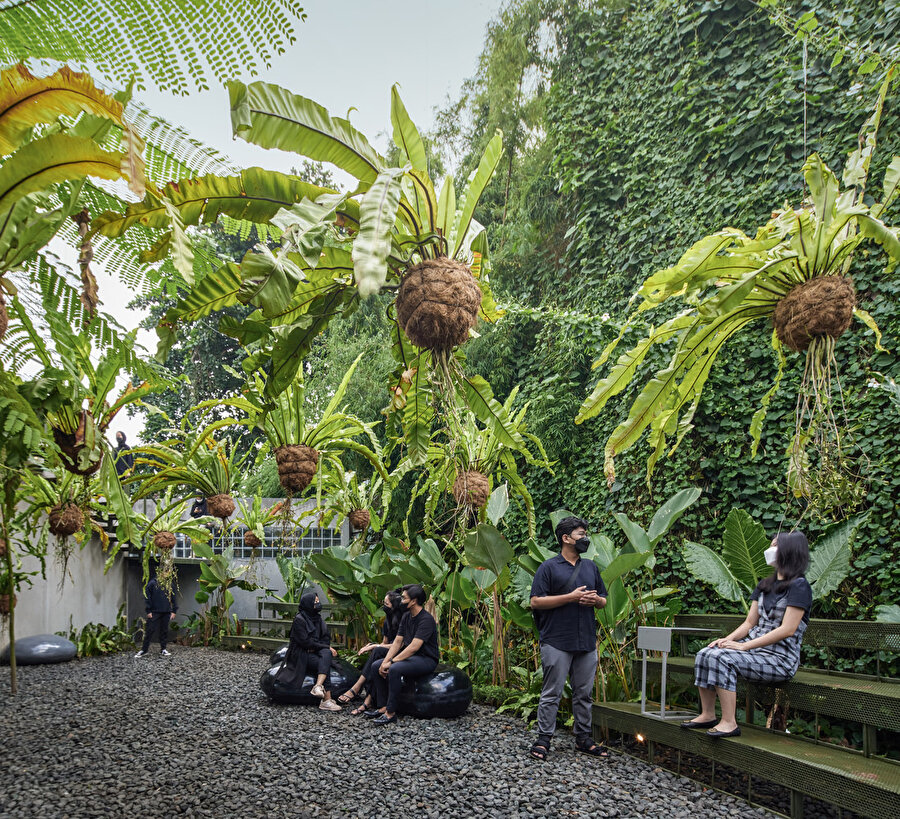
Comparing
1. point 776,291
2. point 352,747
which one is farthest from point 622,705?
point 776,291

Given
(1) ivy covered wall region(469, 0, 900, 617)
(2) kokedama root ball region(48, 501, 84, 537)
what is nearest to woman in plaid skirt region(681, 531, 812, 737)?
(1) ivy covered wall region(469, 0, 900, 617)

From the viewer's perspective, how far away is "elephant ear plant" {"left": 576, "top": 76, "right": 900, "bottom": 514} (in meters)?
3.52

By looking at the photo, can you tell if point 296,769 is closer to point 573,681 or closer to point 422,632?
point 422,632

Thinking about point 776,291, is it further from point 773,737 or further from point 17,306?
point 17,306

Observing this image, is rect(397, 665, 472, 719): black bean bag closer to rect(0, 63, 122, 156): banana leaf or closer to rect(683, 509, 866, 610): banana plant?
rect(683, 509, 866, 610): banana plant

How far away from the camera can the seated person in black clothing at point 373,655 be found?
6250 millimetres

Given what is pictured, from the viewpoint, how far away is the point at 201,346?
20.2m

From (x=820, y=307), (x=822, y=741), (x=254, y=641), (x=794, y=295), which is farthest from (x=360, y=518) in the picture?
(x=820, y=307)

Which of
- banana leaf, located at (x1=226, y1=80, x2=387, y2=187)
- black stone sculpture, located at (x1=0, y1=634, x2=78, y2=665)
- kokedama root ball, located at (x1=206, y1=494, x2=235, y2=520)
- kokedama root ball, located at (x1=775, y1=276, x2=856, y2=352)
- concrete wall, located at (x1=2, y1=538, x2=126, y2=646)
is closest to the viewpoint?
banana leaf, located at (x1=226, y1=80, x2=387, y2=187)

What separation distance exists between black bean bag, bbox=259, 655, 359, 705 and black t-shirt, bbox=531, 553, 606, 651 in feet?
9.63

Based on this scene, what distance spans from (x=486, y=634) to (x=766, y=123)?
20.5 ft

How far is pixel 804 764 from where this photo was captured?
324 centimetres

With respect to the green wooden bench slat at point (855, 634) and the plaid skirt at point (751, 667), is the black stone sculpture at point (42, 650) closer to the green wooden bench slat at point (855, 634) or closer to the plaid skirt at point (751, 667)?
the plaid skirt at point (751, 667)

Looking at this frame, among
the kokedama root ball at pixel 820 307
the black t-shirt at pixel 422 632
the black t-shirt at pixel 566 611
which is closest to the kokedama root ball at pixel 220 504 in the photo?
the black t-shirt at pixel 422 632
